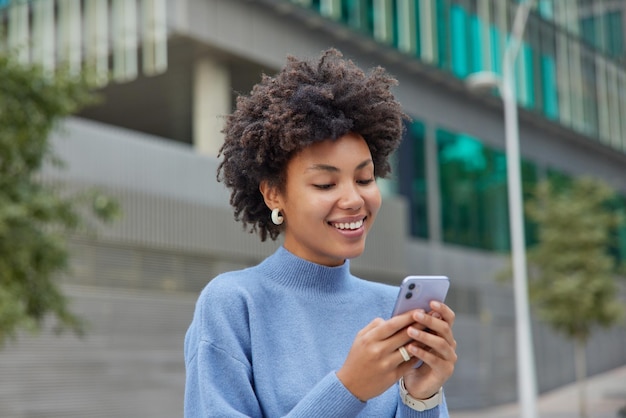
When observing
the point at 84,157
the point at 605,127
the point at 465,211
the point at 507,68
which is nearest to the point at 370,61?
the point at 507,68

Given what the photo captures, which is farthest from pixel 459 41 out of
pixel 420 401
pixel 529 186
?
pixel 420 401

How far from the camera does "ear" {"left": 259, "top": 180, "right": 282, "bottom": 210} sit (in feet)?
7.81

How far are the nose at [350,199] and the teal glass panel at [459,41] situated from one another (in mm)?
25674

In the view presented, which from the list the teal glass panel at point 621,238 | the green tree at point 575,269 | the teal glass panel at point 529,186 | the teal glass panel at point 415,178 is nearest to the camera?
the green tree at point 575,269

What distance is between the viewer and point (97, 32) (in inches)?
790

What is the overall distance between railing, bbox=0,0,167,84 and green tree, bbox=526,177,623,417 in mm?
11098

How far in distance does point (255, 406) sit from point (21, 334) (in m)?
14.4

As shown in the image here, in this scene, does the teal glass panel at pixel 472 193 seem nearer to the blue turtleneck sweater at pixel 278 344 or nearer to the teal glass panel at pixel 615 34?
the teal glass panel at pixel 615 34

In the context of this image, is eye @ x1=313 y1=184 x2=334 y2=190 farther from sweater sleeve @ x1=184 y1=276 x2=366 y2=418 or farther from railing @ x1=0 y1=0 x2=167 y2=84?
railing @ x1=0 y1=0 x2=167 y2=84

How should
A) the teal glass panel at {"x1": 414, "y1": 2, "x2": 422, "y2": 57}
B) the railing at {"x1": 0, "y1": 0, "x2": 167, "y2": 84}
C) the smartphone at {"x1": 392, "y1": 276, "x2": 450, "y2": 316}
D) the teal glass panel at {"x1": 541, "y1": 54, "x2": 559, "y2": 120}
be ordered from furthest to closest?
the teal glass panel at {"x1": 541, "y1": 54, "x2": 559, "y2": 120} → the teal glass panel at {"x1": 414, "y1": 2, "x2": 422, "y2": 57} → the railing at {"x1": 0, "y1": 0, "x2": 167, "y2": 84} → the smartphone at {"x1": 392, "y1": 276, "x2": 450, "y2": 316}

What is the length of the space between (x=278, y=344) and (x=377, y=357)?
345mm

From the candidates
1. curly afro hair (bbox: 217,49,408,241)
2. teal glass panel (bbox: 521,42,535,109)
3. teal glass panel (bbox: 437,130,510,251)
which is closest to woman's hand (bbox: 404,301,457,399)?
curly afro hair (bbox: 217,49,408,241)

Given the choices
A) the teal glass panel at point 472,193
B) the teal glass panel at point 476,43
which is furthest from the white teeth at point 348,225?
the teal glass panel at point 476,43

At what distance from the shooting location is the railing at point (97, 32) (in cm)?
1936
